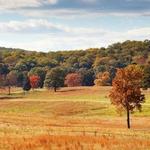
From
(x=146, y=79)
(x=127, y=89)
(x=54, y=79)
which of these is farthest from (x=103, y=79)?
(x=127, y=89)

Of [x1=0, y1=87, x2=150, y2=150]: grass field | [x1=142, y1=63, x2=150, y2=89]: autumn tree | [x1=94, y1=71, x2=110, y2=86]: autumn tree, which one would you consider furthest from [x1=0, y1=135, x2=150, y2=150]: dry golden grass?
[x1=94, y1=71, x2=110, y2=86]: autumn tree

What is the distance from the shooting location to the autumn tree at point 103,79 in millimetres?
192950

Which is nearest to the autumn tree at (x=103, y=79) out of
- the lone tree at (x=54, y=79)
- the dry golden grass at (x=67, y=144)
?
the lone tree at (x=54, y=79)

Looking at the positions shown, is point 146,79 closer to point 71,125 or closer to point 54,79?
point 54,79

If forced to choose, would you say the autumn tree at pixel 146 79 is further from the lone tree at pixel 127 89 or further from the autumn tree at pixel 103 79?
the lone tree at pixel 127 89

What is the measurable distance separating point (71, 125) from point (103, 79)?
439 feet

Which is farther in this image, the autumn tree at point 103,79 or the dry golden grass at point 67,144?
the autumn tree at point 103,79

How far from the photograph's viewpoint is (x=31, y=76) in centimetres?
18675

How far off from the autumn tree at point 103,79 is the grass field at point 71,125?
2756cm

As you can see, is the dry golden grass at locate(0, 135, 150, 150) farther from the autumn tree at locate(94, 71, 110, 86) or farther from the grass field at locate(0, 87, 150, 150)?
the autumn tree at locate(94, 71, 110, 86)

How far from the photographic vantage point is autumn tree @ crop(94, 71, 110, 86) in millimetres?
192950

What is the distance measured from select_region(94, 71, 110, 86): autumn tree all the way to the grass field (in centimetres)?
2756

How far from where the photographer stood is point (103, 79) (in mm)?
195625

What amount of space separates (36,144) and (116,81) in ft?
129
